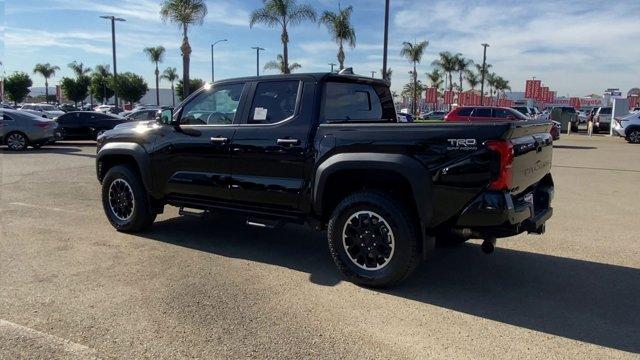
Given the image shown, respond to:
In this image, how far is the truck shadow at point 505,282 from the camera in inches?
150

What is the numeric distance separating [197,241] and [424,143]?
3153 mm

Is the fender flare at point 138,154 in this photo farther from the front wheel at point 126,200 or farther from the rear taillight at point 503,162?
the rear taillight at point 503,162

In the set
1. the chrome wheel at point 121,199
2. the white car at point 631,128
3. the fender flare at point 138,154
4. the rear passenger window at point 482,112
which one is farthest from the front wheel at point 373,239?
the white car at point 631,128

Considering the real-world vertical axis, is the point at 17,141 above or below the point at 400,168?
below

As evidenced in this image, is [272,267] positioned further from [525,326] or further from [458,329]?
[525,326]

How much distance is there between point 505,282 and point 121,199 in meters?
4.46

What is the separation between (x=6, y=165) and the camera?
13.0 m

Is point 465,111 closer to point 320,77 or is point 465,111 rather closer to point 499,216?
point 320,77

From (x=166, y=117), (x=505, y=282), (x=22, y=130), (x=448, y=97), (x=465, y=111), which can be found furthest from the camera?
(x=448, y=97)

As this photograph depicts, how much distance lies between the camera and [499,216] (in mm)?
3881

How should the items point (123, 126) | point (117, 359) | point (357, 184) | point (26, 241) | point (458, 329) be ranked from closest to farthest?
point (117, 359)
point (458, 329)
point (357, 184)
point (26, 241)
point (123, 126)

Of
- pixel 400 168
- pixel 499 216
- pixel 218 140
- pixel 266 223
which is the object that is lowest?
pixel 266 223

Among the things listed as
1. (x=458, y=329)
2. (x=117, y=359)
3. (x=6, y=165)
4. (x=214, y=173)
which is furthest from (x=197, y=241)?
(x=6, y=165)

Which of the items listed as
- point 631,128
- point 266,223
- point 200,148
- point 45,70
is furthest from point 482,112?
point 45,70
